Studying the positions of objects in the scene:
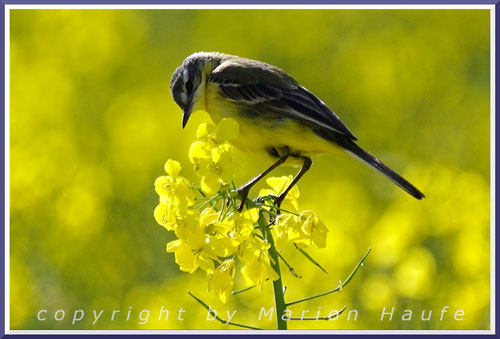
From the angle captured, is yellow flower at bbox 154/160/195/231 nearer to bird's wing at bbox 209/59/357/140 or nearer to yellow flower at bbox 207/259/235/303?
yellow flower at bbox 207/259/235/303

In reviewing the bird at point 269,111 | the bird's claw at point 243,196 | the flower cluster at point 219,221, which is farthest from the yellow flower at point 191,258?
the bird at point 269,111

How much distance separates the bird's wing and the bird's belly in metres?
0.07

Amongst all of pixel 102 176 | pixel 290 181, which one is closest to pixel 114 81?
pixel 102 176

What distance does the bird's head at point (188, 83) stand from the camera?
5453 millimetres

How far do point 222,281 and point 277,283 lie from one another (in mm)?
293

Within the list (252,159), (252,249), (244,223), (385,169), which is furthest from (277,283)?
(252,159)

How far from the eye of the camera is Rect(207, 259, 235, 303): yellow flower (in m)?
3.53

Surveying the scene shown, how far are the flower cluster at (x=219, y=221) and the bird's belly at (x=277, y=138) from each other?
1493 millimetres

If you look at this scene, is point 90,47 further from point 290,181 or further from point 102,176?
point 290,181

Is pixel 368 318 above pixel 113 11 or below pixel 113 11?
below

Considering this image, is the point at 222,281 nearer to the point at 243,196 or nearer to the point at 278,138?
the point at 243,196

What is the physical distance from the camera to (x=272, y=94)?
5.34 m

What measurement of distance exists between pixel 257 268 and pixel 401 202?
4.65 meters

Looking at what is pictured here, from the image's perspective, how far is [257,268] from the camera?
3395mm
